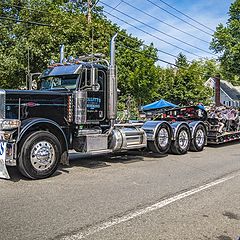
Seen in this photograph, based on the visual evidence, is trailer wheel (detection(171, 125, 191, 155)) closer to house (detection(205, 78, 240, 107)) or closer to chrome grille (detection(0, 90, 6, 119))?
chrome grille (detection(0, 90, 6, 119))

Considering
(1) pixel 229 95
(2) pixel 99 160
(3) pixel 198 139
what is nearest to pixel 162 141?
(2) pixel 99 160

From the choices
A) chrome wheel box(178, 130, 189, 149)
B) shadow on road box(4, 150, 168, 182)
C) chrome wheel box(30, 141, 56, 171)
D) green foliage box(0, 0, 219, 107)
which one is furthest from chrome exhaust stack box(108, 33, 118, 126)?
green foliage box(0, 0, 219, 107)

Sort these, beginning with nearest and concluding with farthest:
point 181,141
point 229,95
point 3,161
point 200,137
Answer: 1. point 3,161
2. point 181,141
3. point 200,137
4. point 229,95

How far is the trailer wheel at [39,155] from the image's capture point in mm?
7364

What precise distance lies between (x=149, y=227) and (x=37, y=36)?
18.8 meters

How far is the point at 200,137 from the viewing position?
1343 centimetres

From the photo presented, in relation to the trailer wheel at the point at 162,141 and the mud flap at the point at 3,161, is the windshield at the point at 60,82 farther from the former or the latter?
the trailer wheel at the point at 162,141

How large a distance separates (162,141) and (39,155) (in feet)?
16.1

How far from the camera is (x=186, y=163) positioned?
10.3 metres

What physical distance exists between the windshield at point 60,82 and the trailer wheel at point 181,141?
180 inches

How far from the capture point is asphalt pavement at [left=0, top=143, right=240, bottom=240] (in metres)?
4.54

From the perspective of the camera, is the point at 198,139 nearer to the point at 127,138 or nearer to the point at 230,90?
the point at 127,138

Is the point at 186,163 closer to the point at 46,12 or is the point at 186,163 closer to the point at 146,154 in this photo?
the point at 146,154

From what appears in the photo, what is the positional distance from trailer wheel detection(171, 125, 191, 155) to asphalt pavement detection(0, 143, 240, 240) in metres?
2.53
